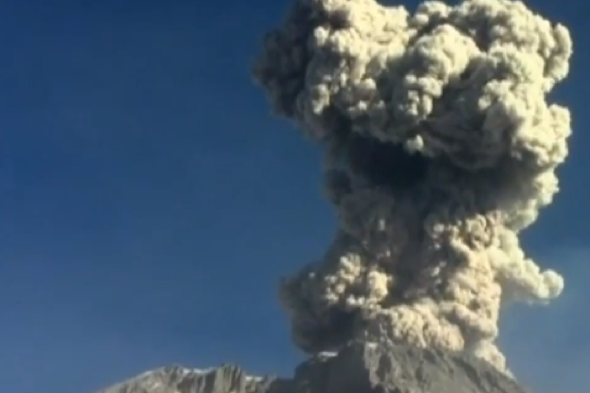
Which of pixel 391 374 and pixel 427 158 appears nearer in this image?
pixel 427 158

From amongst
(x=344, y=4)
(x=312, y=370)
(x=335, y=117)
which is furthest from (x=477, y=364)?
(x=344, y=4)

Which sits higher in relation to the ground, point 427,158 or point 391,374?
point 427,158

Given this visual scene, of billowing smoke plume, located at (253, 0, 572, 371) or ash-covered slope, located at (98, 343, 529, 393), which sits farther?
ash-covered slope, located at (98, 343, 529, 393)

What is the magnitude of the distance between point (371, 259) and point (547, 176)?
21.4 feet

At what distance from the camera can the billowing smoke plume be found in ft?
120

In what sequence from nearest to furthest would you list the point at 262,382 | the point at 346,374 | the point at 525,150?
1. the point at 525,150
2. the point at 346,374
3. the point at 262,382

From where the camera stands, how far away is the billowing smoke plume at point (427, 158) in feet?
120

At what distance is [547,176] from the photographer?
1495 inches

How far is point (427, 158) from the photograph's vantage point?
38.8 m

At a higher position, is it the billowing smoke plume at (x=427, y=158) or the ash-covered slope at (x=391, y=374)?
the billowing smoke plume at (x=427, y=158)

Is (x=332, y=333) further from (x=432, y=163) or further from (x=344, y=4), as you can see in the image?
(x=344, y=4)

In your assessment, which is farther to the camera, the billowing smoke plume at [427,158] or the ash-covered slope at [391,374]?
the ash-covered slope at [391,374]

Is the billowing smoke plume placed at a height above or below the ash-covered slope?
above

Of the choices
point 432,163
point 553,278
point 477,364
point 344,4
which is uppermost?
point 344,4
